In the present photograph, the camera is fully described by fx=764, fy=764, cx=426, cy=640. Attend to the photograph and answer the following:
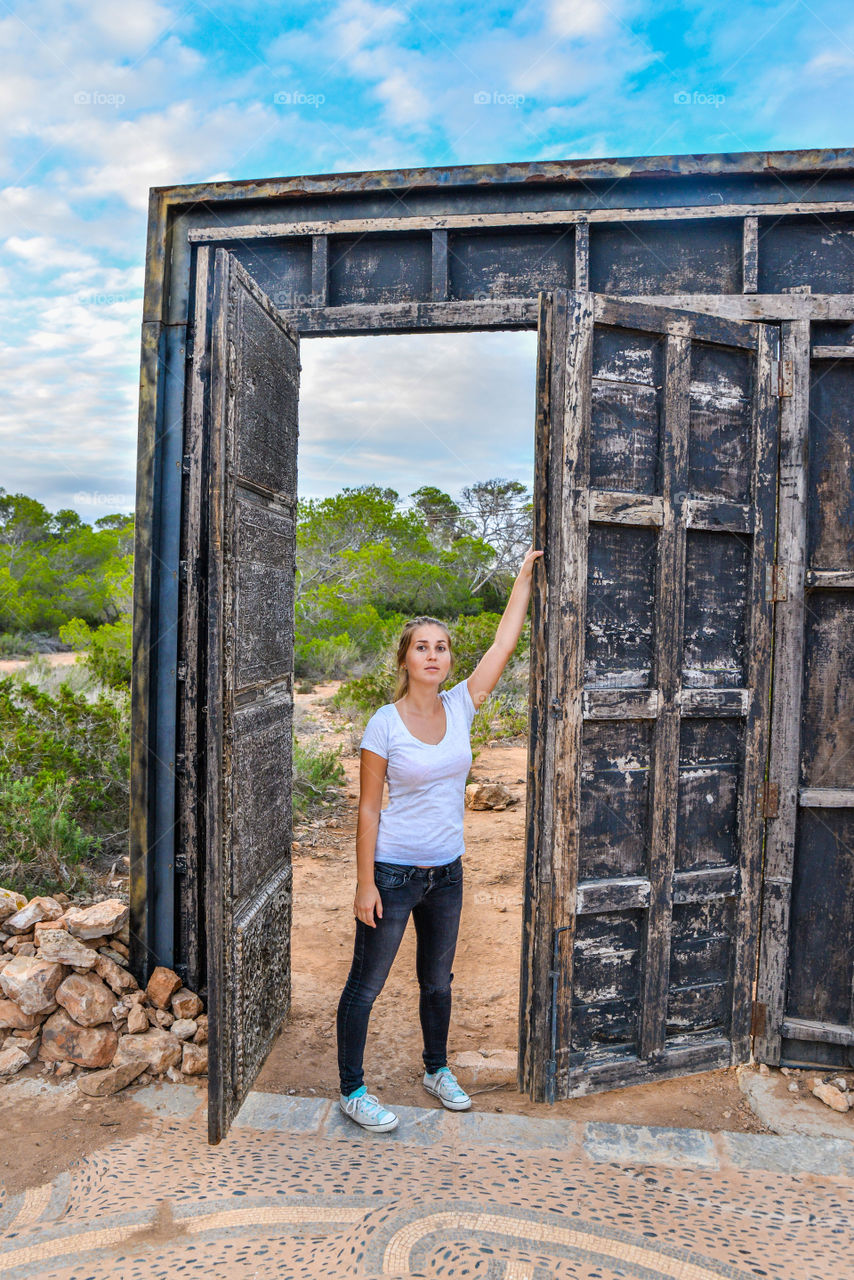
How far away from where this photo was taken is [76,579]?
2073 centimetres

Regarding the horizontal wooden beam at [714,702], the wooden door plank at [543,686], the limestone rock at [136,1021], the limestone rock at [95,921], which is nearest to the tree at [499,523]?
the horizontal wooden beam at [714,702]

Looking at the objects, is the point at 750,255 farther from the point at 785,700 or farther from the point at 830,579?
the point at 785,700

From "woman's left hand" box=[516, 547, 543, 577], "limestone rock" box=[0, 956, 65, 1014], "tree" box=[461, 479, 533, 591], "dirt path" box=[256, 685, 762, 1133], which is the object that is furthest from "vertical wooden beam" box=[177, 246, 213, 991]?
"tree" box=[461, 479, 533, 591]

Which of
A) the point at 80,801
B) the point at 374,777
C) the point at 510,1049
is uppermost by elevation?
Result: the point at 374,777

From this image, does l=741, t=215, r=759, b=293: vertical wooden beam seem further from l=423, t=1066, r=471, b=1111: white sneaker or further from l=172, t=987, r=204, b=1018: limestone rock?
l=172, t=987, r=204, b=1018: limestone rock

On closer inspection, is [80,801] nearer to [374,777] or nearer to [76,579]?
[374,777]

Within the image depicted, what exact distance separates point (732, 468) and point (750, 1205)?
2.76m

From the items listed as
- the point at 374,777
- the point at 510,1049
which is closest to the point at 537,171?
the point at 374,777

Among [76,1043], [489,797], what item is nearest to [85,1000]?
[76,1043]

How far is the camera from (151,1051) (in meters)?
3.40

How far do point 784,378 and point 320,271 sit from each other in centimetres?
221

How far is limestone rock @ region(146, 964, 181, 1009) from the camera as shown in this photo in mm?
3668

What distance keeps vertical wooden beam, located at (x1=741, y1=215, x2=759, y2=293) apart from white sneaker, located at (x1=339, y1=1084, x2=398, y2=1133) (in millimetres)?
3785

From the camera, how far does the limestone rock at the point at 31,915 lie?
3.90 meters
